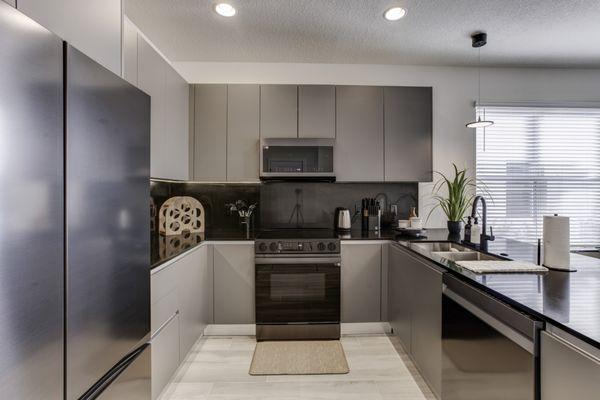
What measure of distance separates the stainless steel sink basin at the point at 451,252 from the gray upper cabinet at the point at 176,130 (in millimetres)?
1945

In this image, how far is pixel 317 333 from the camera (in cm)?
262

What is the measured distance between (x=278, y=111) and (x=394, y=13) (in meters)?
1.22

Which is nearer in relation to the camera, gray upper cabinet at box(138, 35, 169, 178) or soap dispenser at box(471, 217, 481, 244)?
gray upper cabinet at box(138, 35, 169, 178)

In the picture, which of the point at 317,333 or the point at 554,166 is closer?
the point at 317,333

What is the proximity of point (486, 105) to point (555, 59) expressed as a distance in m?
0.69

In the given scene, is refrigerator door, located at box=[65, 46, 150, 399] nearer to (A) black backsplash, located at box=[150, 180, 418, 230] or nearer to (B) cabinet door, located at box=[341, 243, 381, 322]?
(B) cabinet door, located at box=[341, 243, 381, 322]

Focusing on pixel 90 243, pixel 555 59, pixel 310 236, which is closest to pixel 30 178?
pixel 90 243

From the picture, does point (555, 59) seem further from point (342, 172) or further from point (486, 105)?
point (342, 172)

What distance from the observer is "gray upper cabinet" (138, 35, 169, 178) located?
197 centimetres

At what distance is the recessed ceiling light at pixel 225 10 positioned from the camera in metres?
2.11

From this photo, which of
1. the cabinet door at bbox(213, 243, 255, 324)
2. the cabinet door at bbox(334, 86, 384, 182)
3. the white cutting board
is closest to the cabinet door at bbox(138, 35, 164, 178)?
the cabinet door at bbox(213, 243, 255, 324)

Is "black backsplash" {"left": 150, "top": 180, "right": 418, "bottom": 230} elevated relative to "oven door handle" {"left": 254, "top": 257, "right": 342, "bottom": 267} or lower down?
elevated

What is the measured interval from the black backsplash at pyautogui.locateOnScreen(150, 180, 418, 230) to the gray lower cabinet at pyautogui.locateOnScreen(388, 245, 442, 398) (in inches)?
32.6

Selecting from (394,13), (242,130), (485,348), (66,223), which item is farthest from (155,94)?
(485,348)
